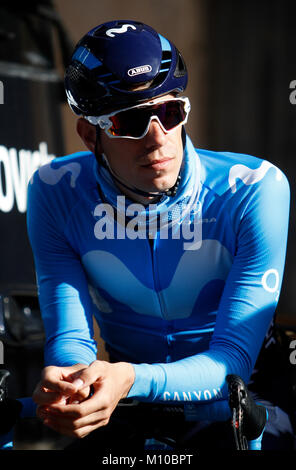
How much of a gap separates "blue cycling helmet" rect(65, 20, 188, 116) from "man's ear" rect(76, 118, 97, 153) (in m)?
0.08

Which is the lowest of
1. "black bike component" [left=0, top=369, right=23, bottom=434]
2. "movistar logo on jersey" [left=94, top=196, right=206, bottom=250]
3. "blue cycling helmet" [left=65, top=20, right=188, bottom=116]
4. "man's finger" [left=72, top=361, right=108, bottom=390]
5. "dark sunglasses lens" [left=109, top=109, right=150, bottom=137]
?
"black bike component" [left=0, top=369, right=23, bottom=434]

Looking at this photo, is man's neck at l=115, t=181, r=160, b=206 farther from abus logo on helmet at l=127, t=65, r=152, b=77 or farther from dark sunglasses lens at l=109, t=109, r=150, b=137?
abus logo on helmet at l=127, t=65, r=152, b=77

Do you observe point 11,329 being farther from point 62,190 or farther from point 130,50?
point 130,50

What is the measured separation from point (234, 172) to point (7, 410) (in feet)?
2.51

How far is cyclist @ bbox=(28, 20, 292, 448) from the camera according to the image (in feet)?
4.06

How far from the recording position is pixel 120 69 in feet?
4.03

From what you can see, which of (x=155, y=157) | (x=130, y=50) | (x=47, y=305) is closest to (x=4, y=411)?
(x=47, y=305)

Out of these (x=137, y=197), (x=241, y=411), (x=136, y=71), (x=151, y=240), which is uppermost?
(x=136, y=71)

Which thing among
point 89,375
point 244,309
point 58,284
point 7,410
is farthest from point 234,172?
point 7,410

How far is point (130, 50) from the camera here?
1240 millimetres

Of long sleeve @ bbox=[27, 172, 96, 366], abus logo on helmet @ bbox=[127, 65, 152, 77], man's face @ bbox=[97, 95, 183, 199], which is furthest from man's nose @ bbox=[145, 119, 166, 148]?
long sleeve @ bbox=[27, 172, 96, 366]

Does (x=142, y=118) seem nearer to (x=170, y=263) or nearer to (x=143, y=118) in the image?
(x=143, y=118)

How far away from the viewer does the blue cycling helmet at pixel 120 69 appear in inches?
48.4

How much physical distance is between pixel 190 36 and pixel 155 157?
13.2ft
